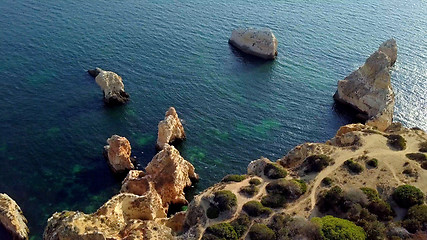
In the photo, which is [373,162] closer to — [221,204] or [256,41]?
[221,204]

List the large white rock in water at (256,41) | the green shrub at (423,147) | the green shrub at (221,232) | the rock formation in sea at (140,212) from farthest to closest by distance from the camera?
1. the large white rock in water at (256,41)
2. the green shrub at (423,147)
3. the rock formation in sea at (140,212)
4. the green shrub at (221,232)

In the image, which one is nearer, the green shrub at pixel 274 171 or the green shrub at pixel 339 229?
the green shrub at pixel 339 229

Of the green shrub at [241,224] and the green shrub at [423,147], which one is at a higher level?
the green shrub at [423,147]

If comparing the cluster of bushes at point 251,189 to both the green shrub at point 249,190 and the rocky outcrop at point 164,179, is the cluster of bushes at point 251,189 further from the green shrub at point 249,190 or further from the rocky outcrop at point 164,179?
the rocky outcrop at point 164,179

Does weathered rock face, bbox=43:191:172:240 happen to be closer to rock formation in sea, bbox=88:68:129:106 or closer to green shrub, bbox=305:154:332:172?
green shrub, bbox=305:154:332:172

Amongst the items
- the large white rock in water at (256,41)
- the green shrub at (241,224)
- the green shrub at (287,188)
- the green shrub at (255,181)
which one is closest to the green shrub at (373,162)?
the green shrub at (287,188)

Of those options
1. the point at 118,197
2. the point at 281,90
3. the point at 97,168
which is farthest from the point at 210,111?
the point at 118,197
